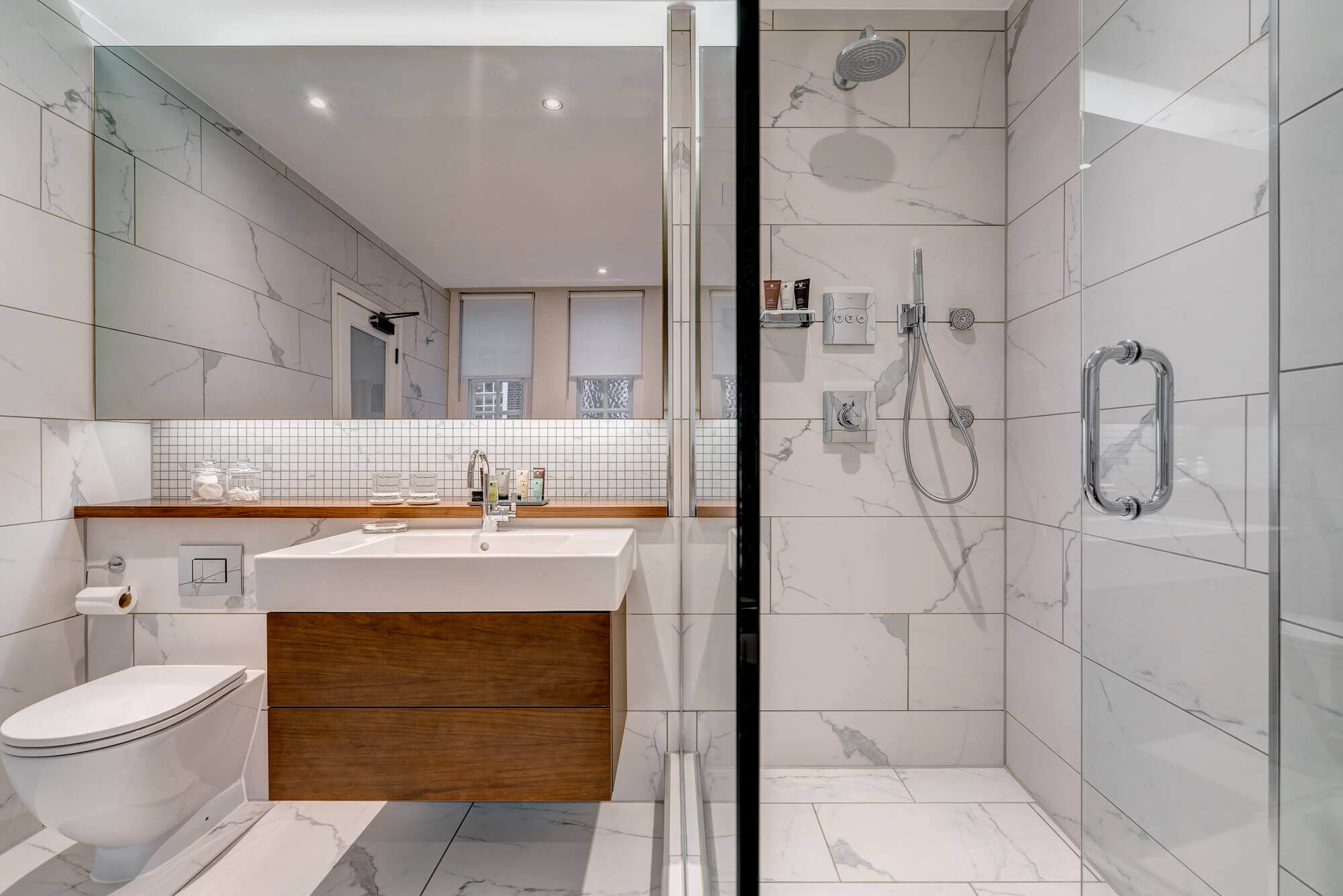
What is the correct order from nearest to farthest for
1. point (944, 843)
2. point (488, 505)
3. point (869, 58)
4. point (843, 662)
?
point (944, 843)
point (869, 58)
point (488, 505)
point (843, 662)

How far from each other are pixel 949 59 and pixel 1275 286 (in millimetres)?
1452

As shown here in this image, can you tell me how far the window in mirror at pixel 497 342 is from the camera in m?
1.66

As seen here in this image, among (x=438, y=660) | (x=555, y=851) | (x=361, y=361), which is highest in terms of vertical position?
(x=361, y=361)

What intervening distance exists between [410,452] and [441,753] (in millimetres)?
883

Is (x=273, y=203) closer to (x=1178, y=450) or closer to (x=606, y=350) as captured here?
(x=606, y=350)

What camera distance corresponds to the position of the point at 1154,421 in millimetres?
735

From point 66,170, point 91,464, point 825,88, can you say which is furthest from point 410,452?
point 825,88

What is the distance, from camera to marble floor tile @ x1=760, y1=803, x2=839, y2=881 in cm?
123

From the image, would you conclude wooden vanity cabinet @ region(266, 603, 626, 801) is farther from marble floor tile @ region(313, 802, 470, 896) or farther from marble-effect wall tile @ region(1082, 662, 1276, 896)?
marble-effect wall tile @ region(1082, 662, 1276, 896)

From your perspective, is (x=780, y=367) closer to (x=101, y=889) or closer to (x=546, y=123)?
(x=546, y=123)

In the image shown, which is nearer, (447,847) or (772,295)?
(447,847)

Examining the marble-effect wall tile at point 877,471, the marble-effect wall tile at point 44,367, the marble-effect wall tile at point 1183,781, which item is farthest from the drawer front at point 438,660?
the marble-effect wall tile at point 44,367

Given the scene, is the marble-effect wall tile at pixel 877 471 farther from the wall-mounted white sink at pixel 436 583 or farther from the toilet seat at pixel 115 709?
the toilet seat at pixel 115 709

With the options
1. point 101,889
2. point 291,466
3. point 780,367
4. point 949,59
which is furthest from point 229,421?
point 949,59
